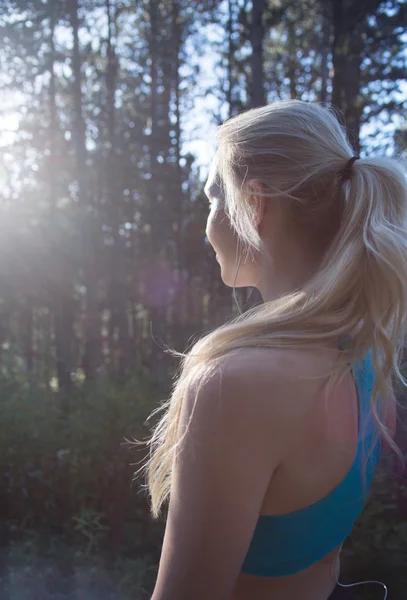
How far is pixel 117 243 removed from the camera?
50.0 ft

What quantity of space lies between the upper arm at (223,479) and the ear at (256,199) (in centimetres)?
48

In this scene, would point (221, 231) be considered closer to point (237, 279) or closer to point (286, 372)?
point (237, 279)

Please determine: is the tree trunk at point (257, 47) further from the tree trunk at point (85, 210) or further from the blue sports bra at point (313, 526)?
the blue sports bra at point (313, 526)

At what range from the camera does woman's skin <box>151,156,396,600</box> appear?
96 centimetres

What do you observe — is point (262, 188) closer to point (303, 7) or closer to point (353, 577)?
point (353, 577)

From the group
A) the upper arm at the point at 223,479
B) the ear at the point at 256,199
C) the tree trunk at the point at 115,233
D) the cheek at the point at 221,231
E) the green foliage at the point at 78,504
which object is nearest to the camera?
the upper arm at the point at 223,479

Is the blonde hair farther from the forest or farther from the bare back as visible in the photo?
the forest

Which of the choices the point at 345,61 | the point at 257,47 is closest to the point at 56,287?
the point at 257,47

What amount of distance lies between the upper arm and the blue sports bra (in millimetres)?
105

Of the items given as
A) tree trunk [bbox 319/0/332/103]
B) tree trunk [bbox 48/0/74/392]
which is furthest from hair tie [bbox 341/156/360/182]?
tree trunk [bbox 319/0/332/103]

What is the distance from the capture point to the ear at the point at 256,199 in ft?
4.27

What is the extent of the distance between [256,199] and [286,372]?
49 cm

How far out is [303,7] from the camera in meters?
13.3

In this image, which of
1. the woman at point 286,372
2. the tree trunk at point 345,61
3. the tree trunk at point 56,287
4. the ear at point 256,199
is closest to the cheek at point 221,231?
the woman at point 286,372
